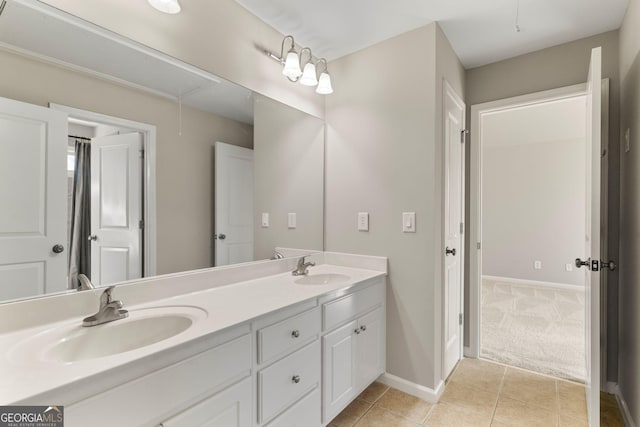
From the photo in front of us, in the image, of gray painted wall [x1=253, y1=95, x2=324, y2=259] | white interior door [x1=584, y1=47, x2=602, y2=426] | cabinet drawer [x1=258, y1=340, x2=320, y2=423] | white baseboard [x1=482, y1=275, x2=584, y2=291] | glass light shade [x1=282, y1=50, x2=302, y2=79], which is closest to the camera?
cabinet drawer [x1=258, y1=340, x2=320, y2=423]

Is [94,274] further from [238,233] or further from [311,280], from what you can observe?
[311,280]

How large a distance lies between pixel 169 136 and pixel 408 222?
4.90 feet

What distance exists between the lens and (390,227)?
210 cm

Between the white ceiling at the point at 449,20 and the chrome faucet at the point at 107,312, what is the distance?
1.70 m

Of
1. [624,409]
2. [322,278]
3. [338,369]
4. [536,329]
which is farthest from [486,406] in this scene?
[536,329]

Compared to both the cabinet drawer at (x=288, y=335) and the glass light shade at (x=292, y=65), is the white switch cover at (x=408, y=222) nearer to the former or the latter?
the cabinet drawer at (x=288, y=335)

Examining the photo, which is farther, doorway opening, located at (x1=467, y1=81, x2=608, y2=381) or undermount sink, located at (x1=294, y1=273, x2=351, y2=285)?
doorway opening, located at (x1=467, y1=81, x2=608, y2=381)

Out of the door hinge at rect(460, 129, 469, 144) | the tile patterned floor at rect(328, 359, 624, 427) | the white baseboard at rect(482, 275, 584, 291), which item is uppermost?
the door hinge at rect(460, 129, 469, 144)

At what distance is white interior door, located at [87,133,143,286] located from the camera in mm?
1253

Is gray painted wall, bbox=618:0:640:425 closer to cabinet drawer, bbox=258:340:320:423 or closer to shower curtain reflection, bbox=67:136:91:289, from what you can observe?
cabinet drawer, bbox=258:340:320:423

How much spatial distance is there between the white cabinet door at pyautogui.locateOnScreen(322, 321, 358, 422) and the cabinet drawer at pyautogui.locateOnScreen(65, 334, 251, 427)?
0.55 meters

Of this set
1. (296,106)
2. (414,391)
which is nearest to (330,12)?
(296,106)

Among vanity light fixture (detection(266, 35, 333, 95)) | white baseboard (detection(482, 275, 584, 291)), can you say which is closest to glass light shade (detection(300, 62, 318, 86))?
vanity light fixture (detection(266, 35, 333, 95))

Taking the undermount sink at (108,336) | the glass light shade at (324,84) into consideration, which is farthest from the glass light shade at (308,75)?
the undermount sink at (108,336)
